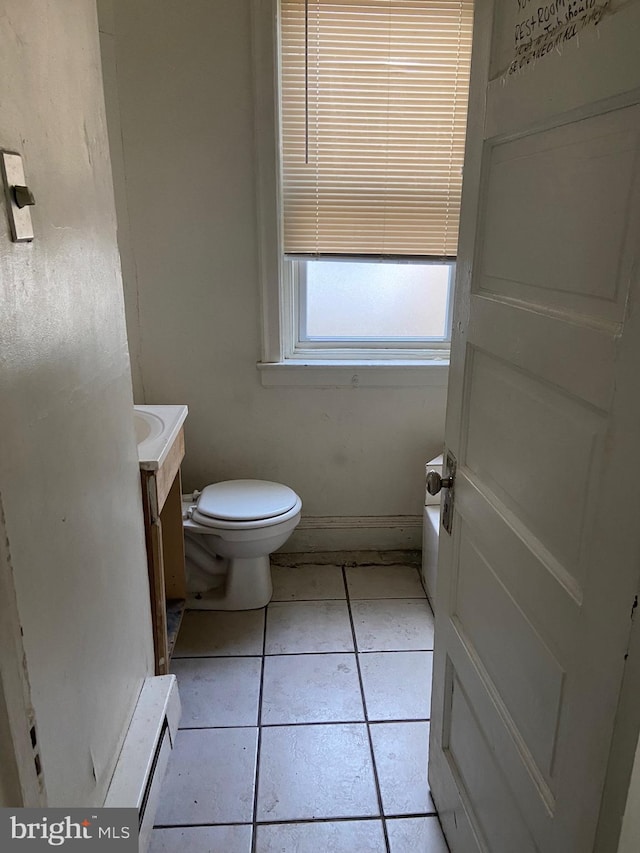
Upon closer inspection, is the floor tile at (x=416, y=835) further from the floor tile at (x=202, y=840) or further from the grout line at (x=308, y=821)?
the floor tile at (x=202, y=840)

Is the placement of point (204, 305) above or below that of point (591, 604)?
above

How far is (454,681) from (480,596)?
29cm

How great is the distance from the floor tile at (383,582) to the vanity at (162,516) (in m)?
0.73

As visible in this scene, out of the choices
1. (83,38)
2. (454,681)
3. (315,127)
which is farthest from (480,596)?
(315,127)


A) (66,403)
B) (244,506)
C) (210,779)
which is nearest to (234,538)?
(244,506)

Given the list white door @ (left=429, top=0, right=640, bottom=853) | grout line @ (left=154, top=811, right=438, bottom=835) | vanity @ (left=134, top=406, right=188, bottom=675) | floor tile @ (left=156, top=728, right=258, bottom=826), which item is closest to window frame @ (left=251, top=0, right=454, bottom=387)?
vanity @ (left=134, top=406, right=188, bottom=675)

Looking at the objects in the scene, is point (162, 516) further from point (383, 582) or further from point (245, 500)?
point (383, 582)

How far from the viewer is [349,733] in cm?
182

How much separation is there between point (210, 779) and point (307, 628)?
0.70 m

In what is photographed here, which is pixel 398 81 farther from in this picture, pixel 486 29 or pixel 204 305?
pixel 486 29

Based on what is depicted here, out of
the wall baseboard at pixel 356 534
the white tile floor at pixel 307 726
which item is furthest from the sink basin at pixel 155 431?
the wall baseboard at pixel 356 534

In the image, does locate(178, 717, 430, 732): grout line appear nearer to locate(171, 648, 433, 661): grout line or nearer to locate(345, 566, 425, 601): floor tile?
locate(171, 648, 433, 661): grout line

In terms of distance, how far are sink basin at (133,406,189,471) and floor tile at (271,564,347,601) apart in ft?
2.95

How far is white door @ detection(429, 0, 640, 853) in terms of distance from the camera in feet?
2.39
